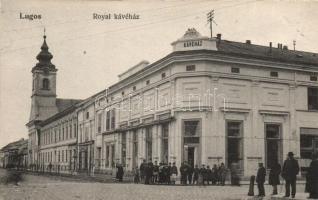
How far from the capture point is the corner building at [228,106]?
29406 mm

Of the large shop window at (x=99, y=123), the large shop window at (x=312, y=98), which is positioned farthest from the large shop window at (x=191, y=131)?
the large shop window at (x=99, y=123)

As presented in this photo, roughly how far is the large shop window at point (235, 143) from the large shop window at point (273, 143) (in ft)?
6.00

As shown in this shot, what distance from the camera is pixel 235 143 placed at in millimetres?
30109

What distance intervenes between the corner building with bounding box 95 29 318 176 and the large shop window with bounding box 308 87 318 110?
0.06 metres

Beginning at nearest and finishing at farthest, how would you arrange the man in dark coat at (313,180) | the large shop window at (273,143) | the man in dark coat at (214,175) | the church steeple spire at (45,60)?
the man in dark coat at (313,180) → the man in dark coat at (214,175) → the large shop window at (273,143) → the church steeple spire at (45,60)

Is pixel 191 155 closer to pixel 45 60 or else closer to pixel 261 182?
pixel 261 182

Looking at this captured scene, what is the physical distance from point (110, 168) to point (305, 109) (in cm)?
1699

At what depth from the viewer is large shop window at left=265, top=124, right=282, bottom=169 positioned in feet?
101

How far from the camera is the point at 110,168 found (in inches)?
1657

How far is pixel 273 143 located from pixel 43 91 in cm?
6000

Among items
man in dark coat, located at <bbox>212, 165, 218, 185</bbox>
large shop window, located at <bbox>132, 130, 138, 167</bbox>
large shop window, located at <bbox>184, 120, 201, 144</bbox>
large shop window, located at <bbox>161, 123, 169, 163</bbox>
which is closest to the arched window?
large shop window, located at <bbox>132, 130, 138, 167</bbox>

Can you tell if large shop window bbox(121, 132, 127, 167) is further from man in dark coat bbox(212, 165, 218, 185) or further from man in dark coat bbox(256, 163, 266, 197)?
man in dark coat bbox(256, 163, 266, 197)

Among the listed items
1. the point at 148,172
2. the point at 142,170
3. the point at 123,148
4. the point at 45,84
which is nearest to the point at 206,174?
the point at 148,172

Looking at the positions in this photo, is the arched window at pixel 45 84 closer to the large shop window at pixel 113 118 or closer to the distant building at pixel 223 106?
the large shop window at pixel 113 118
